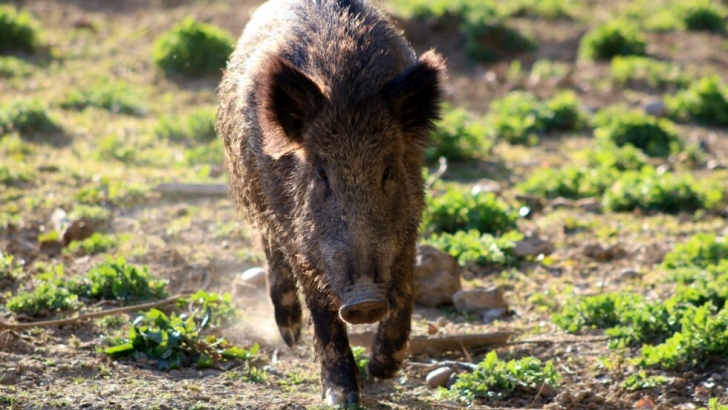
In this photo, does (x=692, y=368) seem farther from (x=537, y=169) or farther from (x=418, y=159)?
(x=537, y=169)

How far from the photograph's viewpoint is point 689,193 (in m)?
8.56

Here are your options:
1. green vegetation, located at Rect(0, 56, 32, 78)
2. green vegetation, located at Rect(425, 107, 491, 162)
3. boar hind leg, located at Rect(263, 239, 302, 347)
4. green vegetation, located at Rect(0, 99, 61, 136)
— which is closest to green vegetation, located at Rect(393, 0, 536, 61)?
green vegetation, located at Rect(425, 107, 491, 162)

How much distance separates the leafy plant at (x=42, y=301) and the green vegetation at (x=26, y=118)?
4.38 meters

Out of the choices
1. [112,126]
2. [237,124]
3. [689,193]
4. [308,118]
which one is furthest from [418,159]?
[112,126]

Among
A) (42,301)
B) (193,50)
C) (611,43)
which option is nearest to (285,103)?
(42,301)

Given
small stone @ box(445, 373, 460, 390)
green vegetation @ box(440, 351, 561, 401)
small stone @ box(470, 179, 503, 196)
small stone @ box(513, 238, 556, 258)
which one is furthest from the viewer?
small stone @ box(470, 179, 503, 196)

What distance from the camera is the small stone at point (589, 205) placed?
8.63 m

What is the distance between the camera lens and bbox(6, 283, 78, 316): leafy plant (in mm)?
5812

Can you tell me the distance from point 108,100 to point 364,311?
308 inches

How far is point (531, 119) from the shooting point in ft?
36.4

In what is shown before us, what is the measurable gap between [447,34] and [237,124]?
29.5 ft

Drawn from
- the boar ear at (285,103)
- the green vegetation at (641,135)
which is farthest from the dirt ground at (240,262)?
the boar ear at (285,103)

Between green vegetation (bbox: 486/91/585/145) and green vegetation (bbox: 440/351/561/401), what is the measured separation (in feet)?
19.2

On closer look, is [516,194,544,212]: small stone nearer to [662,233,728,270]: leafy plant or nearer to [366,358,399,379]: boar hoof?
[662,233,728,270]: leafy plant
